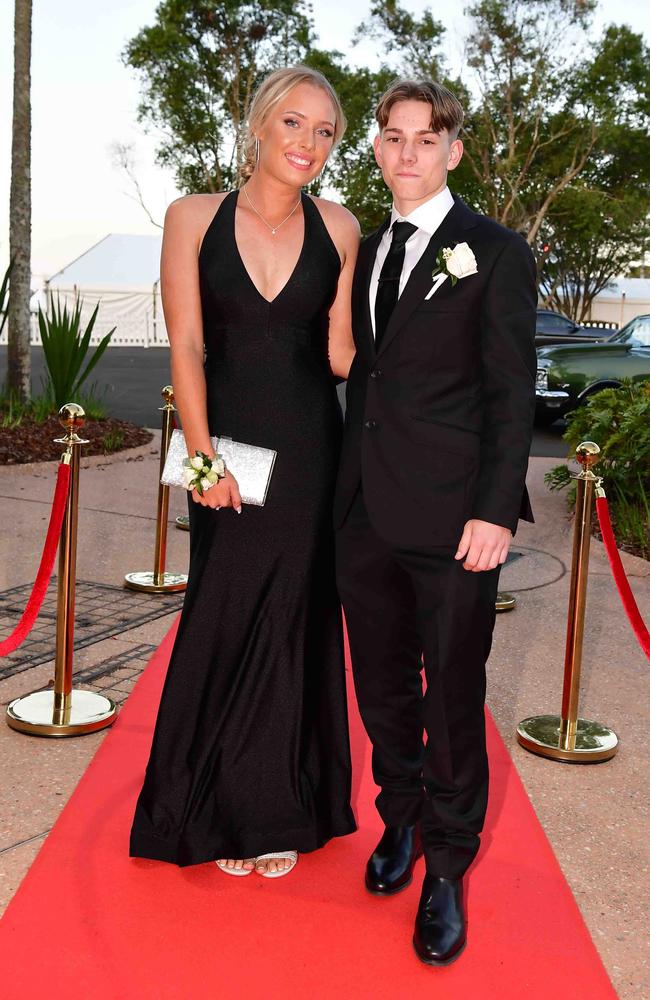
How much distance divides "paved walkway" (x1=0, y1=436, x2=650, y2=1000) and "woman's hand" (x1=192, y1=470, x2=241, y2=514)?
3.89 ft

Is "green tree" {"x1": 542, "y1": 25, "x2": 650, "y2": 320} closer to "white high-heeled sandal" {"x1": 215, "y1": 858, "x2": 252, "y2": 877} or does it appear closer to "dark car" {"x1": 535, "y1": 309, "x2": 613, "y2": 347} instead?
"dark car" {"x1": 535, "y1": 309, "x2": 613, "y2": 347}

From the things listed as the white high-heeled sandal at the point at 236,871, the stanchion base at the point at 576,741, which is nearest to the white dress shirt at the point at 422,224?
the white high-heeled sandal at the point at 236,871

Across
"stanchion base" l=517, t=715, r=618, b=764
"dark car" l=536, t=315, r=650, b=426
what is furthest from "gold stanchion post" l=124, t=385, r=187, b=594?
"dark car" l=536, t=315, r=650, b=426

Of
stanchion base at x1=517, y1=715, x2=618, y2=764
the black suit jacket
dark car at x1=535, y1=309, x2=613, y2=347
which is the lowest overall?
stanchion base at x1=517, y1=715, x2=618, y2=764

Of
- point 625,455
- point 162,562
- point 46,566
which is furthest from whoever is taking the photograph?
point 625,455

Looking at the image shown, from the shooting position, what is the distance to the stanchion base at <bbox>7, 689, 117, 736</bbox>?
397 cm

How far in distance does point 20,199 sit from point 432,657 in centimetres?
979

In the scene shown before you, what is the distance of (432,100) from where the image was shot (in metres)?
2.74

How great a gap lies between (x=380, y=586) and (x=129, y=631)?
2700 mm

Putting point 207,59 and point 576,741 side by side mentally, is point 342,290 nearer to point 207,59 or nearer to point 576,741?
point 576,741

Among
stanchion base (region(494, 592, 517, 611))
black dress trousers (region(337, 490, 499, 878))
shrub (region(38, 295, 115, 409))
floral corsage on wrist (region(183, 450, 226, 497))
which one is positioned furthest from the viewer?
shrub (region(38, 295, 115, 409))

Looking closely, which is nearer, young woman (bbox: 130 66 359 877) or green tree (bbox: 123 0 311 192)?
young woman (bbox: 130 66 359 877)

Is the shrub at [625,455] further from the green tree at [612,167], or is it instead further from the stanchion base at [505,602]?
the green tree at [612,167]

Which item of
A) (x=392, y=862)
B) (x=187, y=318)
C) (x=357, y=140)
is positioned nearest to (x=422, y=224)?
(x=187, y=318)
